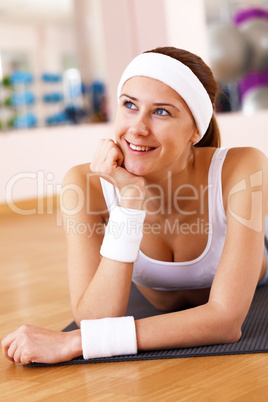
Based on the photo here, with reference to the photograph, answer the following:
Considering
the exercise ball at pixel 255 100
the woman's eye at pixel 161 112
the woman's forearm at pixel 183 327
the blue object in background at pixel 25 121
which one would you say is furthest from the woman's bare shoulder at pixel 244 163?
the blue object in background at pixel 25 121

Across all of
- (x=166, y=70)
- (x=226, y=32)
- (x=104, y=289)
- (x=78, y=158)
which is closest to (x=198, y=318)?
(x=104, y=289)

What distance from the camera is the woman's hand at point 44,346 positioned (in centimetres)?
123

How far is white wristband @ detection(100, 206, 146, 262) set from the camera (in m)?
1.27

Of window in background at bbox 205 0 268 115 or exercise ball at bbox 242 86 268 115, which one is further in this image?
exercise ball at bbox 242 86 268 115

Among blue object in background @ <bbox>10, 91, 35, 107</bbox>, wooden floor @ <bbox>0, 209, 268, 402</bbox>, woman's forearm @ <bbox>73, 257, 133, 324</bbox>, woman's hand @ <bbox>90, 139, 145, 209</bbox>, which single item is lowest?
wooden floor @ <bbox>0, 209, 268, 402</bbox>

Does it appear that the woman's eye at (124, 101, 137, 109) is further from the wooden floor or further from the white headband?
the wooden floor

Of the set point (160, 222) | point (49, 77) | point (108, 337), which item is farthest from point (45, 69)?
point (108, 337)

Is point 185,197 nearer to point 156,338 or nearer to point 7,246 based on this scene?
point 156,338

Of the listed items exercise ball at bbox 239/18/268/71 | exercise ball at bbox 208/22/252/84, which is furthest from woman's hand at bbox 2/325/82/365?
exercise ball at bbox 239/18/268/71

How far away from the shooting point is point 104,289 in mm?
1281

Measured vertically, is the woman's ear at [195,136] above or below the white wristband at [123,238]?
above

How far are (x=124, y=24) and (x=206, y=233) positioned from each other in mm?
3717

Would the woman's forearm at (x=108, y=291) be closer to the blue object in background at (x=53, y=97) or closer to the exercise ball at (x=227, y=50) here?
the exercise ball at (x=227, y=50)

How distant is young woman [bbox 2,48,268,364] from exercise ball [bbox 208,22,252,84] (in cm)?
313
